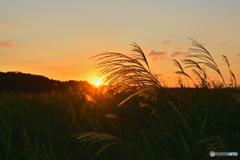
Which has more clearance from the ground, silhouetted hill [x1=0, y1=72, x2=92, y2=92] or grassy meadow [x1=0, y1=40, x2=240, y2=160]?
silhouetted hill [x1=0, y1=72, x2=92, y2=92]

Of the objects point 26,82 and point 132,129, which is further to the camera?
point 26,82

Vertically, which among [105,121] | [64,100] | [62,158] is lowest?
[62,158]

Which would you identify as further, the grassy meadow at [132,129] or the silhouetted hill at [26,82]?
the silhouetted hill at [26,82]

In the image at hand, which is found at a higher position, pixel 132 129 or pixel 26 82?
pixel 26 82

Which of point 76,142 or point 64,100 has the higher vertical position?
point 64,100

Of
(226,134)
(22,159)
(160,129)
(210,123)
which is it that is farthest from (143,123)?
(22,159)

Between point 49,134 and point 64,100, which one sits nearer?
point 49,134

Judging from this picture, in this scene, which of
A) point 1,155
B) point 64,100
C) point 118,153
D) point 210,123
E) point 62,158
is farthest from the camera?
point 64,100

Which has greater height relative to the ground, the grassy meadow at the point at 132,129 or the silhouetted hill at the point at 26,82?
the silhouetted hill at the point at 26,82

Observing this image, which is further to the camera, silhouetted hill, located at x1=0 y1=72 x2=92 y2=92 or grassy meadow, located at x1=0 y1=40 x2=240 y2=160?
silhouetted hill, located at x1=0 y1=72 x2=92 y2=92

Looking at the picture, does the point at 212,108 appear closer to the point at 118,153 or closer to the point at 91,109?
the point at 118,153

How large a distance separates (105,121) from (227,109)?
2.30 metres

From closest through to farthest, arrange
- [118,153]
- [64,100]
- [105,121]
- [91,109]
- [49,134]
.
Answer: [118,153]
[49,134]
[105,121]
[91,109]
[64,100]

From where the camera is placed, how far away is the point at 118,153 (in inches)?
124
